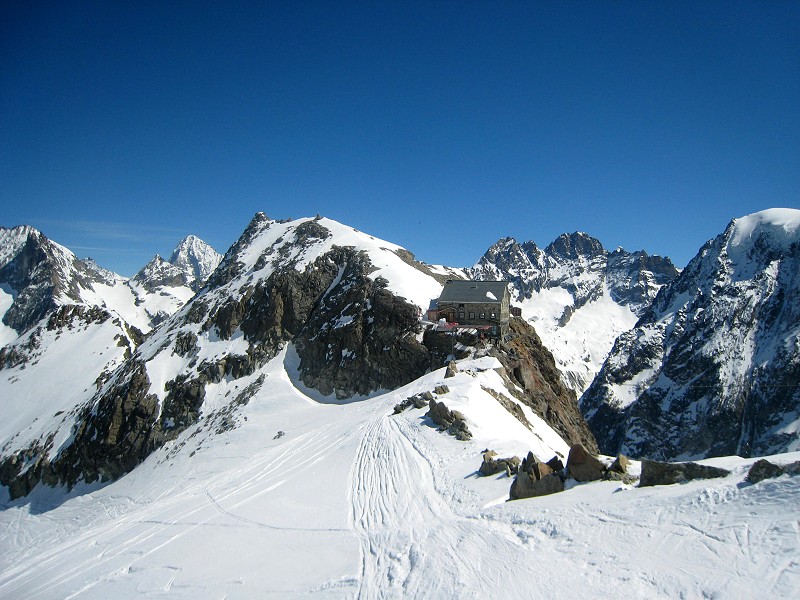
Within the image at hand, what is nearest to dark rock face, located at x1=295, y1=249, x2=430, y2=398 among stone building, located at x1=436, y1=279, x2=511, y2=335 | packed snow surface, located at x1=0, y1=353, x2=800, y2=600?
stone building, located at x1=436, y1=279, x2=511, y2=335

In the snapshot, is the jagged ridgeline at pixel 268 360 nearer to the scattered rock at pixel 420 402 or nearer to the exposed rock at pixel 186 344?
the exposed rock at pixel 186 344

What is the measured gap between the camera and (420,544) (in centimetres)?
1403

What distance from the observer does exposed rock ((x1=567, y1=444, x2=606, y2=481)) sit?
15258 millimetres

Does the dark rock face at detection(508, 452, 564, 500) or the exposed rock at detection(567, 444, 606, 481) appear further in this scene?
the dark rock face at detection(508, 452, 564, 500)

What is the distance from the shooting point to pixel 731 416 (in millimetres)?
158000

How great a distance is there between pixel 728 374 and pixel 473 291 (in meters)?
158

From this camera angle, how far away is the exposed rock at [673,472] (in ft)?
42.4

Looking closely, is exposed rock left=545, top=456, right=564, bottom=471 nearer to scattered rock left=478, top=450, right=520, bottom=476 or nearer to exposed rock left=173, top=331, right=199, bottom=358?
scattered rock left=478, top=450, right=520, bottom=476

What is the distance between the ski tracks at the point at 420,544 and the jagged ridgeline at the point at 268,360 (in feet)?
77.0

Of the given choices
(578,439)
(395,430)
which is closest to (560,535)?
(395,430)

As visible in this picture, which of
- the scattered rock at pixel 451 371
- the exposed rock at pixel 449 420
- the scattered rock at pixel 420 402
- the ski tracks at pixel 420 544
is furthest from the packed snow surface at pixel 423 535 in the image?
the scattered rock at pixel 451 371

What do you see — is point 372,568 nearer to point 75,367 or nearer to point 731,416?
point 75,367

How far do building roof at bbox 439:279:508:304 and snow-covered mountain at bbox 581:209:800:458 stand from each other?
13251 cm

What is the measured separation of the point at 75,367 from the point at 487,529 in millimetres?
104886
